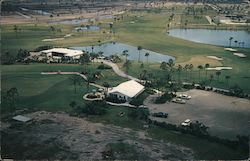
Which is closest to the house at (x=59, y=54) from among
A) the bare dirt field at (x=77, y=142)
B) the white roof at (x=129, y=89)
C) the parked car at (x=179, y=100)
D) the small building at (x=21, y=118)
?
the white roof at (x=129, y=89)

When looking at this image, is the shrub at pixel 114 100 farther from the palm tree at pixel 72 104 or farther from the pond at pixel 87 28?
the pond at pixel 87 28

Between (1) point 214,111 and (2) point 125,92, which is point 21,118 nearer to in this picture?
(2) point 125,92

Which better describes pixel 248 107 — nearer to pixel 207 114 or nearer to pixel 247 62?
pixel 207 114

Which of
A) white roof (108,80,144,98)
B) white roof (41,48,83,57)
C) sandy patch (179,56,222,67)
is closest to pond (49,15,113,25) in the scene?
white roof (41,48,83,57)

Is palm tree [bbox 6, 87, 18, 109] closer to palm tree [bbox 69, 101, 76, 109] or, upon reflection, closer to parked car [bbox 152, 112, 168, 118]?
palm tree [bbox 69, 101, 76, 109]

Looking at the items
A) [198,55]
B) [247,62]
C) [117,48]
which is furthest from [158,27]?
[247,62]

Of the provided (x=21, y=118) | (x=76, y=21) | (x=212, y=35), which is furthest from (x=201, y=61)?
(x=76, y=21)
